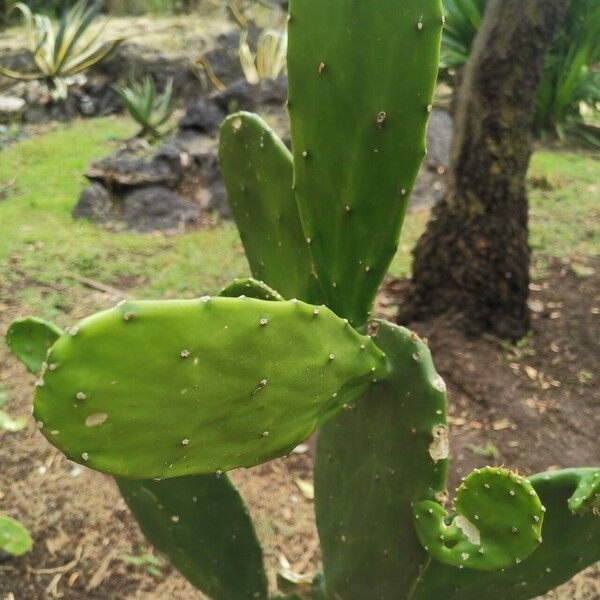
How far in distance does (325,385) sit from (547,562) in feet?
1.50

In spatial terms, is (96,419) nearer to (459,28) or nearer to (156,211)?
(156,211)

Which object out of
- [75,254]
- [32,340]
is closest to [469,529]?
[32,340]

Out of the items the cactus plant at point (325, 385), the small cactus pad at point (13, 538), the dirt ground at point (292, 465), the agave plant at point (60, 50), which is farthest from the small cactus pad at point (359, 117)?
the agave plant at point (60, 50)

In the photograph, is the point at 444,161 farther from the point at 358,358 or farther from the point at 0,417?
the point at 358,358

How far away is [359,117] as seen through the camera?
24.8 inches

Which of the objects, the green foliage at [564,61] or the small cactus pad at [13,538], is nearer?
the small cactus pad at [13,538]

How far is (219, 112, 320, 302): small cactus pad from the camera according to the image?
82 centimetres

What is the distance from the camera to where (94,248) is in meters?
3.10

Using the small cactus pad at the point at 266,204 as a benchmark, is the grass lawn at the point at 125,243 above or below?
below

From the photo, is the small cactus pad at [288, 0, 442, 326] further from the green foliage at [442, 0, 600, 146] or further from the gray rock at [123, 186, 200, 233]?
the green foliage at [442, 0, 600, 146]

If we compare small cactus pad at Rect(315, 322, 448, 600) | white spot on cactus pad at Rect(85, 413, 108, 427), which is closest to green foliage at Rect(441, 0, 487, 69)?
small cactus pad at Rect(315, 322, 448, 600)

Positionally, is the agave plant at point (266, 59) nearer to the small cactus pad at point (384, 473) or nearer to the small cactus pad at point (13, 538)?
the small cactus pad at point (13, 538)

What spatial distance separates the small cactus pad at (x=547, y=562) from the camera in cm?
76

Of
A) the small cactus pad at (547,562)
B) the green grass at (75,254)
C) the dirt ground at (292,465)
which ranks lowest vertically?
the green grass at (75,254)
